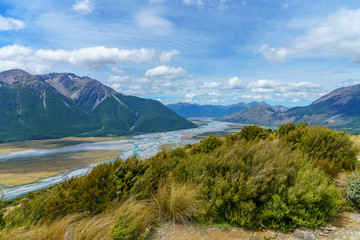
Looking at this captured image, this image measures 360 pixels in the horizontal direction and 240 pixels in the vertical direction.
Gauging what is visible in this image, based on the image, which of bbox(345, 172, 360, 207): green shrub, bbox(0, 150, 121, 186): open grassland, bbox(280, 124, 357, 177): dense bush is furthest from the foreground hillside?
bbox(0, 150, 121, 186): open grassland

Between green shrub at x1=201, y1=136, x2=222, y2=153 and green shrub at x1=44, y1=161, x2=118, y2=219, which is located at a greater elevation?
green shrub at x1=44, y1=161, x2=118, y2=219

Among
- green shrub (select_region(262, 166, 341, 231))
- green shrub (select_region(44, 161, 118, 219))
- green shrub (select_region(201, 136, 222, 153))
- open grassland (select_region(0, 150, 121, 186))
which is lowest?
open grassland (select_region(0, 150, 121, 186))

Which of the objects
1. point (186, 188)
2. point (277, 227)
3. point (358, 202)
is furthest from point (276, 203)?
point (358, 202)

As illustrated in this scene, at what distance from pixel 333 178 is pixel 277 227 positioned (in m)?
4.21

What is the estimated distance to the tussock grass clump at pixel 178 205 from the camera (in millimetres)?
5004

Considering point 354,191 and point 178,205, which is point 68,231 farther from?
point 354,191

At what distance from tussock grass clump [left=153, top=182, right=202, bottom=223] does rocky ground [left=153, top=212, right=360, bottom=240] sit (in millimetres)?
259

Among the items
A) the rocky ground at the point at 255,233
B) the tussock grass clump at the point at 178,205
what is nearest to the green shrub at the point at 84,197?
the tussock grass clump at the point at 178,205

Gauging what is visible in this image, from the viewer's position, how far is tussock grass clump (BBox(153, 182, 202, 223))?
5.00m

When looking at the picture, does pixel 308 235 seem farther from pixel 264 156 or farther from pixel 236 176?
pixel 264 156

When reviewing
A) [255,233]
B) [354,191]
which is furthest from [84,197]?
[354,191]

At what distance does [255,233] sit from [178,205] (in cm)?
194

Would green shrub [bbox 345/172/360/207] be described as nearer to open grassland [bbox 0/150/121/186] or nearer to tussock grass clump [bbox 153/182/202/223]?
tussock grass clump [bbox 153/182/202/223]

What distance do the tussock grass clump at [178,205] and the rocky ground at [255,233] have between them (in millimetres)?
259
